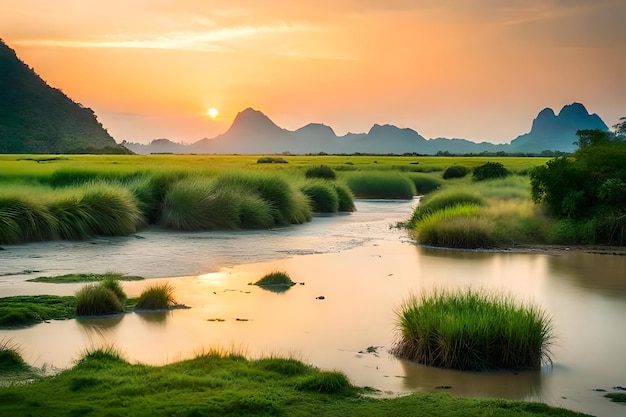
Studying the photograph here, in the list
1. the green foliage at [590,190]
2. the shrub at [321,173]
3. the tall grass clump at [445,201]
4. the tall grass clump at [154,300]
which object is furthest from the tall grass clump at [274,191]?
the shrub at [321,173]

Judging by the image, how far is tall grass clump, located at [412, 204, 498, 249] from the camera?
19422 mm

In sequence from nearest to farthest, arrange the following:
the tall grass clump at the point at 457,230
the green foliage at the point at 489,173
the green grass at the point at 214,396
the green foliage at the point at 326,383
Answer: the green grass at the point at 214,396 → the green foliage at the point at 326,383 → the tall grass clump at the point at 457,230 → the green foliage at the point at 489,173

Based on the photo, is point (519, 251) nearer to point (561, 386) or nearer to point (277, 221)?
point (277, 221)

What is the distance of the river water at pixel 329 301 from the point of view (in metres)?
7.63

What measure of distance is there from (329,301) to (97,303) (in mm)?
3450

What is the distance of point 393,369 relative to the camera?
303 inches

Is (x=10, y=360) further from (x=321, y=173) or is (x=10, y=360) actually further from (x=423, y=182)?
(x=423, y=182)

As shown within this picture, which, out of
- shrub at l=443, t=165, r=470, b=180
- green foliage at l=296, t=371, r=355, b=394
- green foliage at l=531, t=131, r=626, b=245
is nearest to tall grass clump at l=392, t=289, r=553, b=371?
green foliage at l=296, t=371, r=355, b=394

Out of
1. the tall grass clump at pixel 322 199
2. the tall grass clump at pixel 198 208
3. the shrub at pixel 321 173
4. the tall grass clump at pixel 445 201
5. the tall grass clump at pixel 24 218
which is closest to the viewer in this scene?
the tall grass clump at pixel 24 218

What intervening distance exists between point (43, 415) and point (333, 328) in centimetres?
474

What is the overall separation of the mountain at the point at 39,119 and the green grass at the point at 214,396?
283ft

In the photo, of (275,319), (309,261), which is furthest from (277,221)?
(275,319)

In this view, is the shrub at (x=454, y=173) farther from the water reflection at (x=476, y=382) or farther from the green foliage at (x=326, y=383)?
the green foliage at (x=326, y=383)

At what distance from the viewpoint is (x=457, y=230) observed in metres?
19.7
